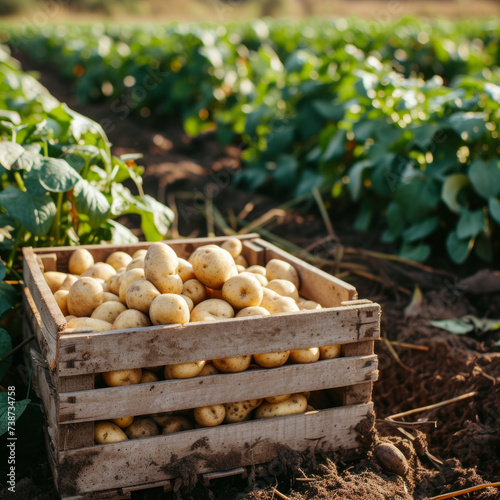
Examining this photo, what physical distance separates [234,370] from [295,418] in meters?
0.29

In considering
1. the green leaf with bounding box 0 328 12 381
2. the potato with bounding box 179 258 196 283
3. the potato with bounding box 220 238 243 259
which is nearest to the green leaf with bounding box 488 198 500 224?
the potato with bounding box 220 238 243 259

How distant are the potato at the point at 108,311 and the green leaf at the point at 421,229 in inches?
97.0

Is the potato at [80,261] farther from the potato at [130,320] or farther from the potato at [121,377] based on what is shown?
the potato at [121,377]

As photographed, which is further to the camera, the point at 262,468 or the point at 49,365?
the point at 262,468

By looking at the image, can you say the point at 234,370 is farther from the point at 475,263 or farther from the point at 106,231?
the point at 475,263

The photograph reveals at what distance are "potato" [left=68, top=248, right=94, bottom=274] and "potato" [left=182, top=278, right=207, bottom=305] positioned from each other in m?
0.54

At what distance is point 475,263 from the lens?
405cm

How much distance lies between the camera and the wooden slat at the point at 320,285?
7.56ft

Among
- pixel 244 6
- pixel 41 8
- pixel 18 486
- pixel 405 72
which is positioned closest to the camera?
pixel 18 486

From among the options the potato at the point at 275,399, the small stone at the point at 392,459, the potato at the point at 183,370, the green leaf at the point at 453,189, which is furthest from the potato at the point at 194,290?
the green leaf at the point at 453,189

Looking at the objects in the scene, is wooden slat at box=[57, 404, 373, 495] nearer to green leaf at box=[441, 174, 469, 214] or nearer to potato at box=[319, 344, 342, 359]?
potato at box=[319, 344, 342, 359]

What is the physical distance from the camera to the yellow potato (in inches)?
104

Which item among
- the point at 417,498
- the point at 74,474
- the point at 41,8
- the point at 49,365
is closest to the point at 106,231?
the point at 49,365

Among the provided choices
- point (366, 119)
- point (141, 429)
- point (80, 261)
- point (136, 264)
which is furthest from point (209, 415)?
point (366, 119)
